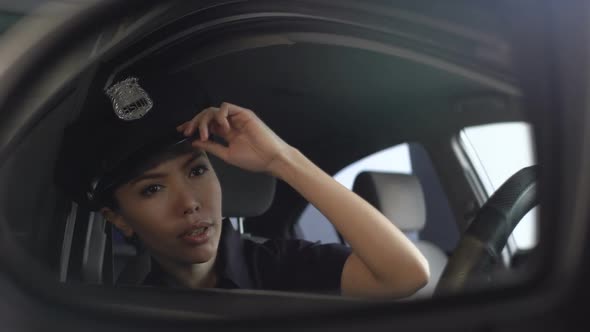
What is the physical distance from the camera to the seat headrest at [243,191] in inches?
52.8

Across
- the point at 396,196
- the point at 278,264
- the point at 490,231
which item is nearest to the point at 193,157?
the point at 278,264

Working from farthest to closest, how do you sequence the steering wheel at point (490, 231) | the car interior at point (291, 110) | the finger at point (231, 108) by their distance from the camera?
the finger at point (231, 108) < the car interior at point (291, 110) < the steering wheel at point (490, 231)

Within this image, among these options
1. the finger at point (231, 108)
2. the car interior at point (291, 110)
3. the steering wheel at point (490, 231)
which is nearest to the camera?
the steering wheel at point (490, 231)

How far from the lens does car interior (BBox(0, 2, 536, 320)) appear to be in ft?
4.26

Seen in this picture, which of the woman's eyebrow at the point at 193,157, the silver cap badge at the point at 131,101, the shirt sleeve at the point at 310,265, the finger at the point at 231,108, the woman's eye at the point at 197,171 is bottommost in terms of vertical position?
the shirt sleeve at the point at 310,265

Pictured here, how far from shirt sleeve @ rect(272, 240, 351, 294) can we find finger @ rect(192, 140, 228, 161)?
0.67 feet

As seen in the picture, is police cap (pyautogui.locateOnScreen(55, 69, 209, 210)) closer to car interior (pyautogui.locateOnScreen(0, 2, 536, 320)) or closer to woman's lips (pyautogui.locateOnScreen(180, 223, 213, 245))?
car interior (pyautogui.locateOnScreen(0, 2, 536, 320))

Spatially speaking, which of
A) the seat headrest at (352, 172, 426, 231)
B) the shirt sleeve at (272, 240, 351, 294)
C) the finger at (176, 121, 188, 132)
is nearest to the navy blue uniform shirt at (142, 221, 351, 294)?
the shirt sleeve at (272, 240, 351, 294)

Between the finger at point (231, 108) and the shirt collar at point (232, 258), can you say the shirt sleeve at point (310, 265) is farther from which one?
the finger at point (231, 108)

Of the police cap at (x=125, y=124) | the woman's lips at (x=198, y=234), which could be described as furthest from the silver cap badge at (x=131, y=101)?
the woman's lips at (x=198, y=234)

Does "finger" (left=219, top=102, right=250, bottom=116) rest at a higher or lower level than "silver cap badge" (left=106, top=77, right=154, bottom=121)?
lower

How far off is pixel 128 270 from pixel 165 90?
0.39m

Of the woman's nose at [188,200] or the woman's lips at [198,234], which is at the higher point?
the woman's nose at [188,200]

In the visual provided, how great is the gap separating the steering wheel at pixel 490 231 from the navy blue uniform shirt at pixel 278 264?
0.23 metres
